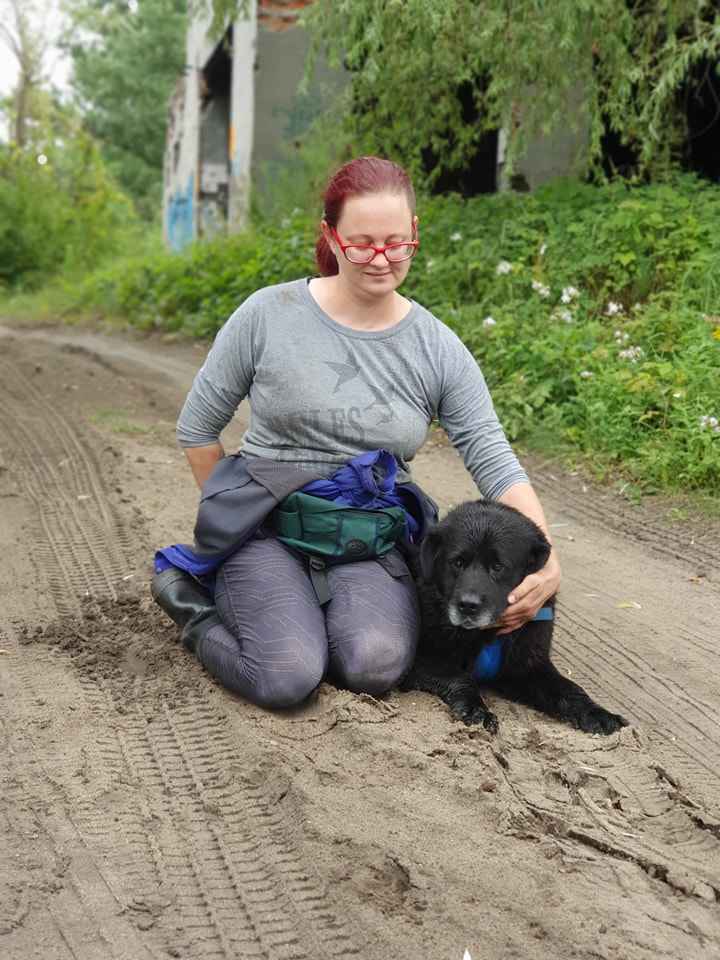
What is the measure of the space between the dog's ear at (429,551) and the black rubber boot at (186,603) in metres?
0.74

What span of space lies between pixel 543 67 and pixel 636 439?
3.15m

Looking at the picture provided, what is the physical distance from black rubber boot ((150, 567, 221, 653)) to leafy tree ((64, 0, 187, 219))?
1435 inches

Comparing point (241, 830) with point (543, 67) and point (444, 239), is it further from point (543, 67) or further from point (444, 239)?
point (444, 239)

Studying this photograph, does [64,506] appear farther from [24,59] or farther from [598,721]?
[24,59]

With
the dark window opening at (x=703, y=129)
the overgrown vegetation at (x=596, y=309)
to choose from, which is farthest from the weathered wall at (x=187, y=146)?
the overgrown vegetation at (x=596, y=309)

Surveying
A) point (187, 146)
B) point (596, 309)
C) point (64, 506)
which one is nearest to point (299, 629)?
point (64, 506)

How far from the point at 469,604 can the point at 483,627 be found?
6.1 inches

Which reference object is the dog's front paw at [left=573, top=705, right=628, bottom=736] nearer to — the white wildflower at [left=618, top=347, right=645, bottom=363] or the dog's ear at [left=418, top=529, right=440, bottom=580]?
the dog's ear at [left=418, top=529, right=440, bottom=580]

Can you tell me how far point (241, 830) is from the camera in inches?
116

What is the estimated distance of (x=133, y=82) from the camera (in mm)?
39469

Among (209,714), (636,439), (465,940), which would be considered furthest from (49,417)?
(465,940)

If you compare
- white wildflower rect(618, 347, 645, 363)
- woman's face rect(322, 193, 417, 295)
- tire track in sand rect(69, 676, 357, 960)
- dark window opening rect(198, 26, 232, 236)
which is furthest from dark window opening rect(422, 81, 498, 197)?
tire track in sand rect(69, 676, 357, 960)

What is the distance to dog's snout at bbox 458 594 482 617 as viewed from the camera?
3.56m

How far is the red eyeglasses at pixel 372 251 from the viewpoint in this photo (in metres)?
3.70
